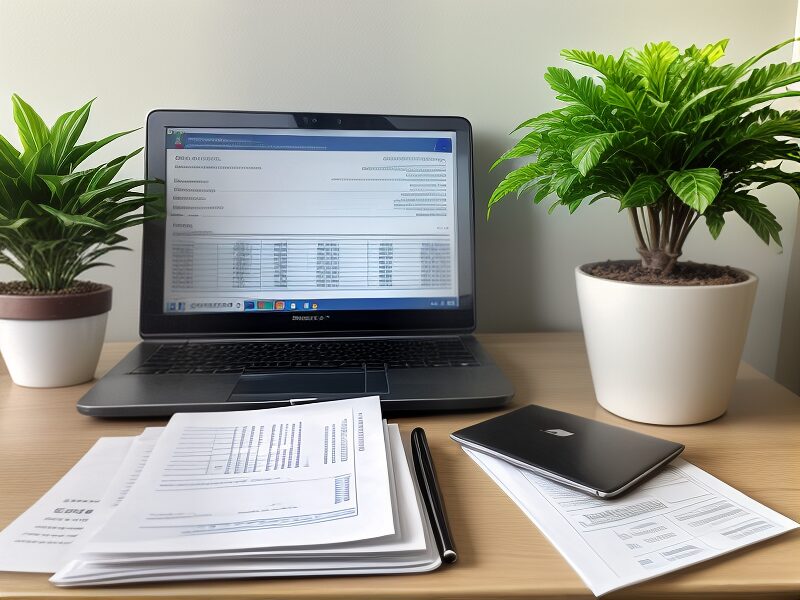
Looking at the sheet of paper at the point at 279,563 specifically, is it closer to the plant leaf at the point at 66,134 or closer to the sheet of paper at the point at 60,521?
the sheet of paper at the point at 60,521

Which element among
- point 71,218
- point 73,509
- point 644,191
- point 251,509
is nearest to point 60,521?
point 73,509

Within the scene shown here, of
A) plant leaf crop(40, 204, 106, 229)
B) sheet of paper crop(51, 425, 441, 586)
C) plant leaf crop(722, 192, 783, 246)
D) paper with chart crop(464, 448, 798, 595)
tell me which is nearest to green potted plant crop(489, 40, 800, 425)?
plant leaf crop(722, 192, 783, 246)

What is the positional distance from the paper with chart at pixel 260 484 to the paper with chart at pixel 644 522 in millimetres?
135

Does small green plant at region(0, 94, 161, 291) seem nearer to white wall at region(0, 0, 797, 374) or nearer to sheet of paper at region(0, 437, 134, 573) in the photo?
white wall at region(0, 0, 797, 374)

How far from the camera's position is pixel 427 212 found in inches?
38.9

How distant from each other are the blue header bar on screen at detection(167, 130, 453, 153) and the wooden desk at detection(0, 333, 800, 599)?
0.34 meters

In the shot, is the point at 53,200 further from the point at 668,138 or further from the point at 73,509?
the point at 668,138

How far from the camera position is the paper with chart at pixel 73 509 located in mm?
456

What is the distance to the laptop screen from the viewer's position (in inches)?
37.4

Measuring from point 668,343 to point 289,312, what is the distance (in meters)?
0.54

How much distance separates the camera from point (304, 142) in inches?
37.9

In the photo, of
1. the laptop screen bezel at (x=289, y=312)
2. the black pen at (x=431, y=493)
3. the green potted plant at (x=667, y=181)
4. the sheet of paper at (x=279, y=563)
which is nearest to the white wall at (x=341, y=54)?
the laptop screen bezel at (x=289, y=312)

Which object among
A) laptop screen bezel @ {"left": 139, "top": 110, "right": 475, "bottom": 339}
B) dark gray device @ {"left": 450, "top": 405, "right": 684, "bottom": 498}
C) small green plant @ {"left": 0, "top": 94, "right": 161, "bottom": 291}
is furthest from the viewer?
laptop screen bezel @ {"left": 139, "top": 110, "right": 475, "bottom": 339}

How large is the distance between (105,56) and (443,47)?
536 millimetres
